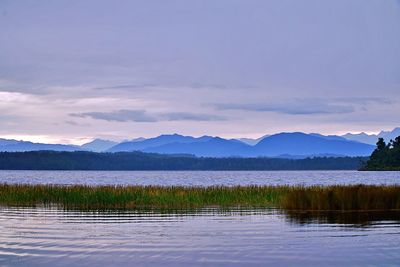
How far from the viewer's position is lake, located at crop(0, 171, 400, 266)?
22.5 m

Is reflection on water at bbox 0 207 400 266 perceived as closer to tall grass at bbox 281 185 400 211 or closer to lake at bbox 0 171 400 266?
lake at bbox 0 171 400 266

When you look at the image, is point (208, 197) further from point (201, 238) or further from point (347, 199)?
point (201, 238)

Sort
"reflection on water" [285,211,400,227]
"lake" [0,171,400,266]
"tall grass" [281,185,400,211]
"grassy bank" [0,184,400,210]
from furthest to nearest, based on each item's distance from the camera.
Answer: "grassy bank" [0,184,400,210] < "tall grass" [281,185,400,211] < "reflection on water" [285,211,400,227] < "lake" [0,171,400,266]

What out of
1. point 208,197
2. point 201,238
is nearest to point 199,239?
point 201,238

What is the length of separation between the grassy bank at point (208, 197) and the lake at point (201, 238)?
66.1 inches

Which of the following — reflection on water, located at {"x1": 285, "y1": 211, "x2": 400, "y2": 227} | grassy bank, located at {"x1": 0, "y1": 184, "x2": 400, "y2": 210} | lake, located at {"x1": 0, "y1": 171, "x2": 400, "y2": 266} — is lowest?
lake, located at {"x1": 0, "y1": 171, "x2": 400, "y2": 266}

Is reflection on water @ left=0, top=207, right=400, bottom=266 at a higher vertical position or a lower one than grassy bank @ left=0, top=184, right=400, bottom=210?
lower

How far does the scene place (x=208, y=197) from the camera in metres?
49.4

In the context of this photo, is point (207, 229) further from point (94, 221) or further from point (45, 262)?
point (45, 262)

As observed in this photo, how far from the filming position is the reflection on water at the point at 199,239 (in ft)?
73.9

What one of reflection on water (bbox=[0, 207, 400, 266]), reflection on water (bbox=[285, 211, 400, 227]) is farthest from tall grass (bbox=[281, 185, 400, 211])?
reflection on water (bbox=[0, 207, 400, 266])

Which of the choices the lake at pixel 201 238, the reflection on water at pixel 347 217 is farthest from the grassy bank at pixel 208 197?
the lake at pixel 201 238

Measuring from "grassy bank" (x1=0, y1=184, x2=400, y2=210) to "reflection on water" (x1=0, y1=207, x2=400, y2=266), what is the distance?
2272 millimetres

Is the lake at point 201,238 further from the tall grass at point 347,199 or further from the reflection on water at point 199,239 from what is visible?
the tall grass at point 347,199
